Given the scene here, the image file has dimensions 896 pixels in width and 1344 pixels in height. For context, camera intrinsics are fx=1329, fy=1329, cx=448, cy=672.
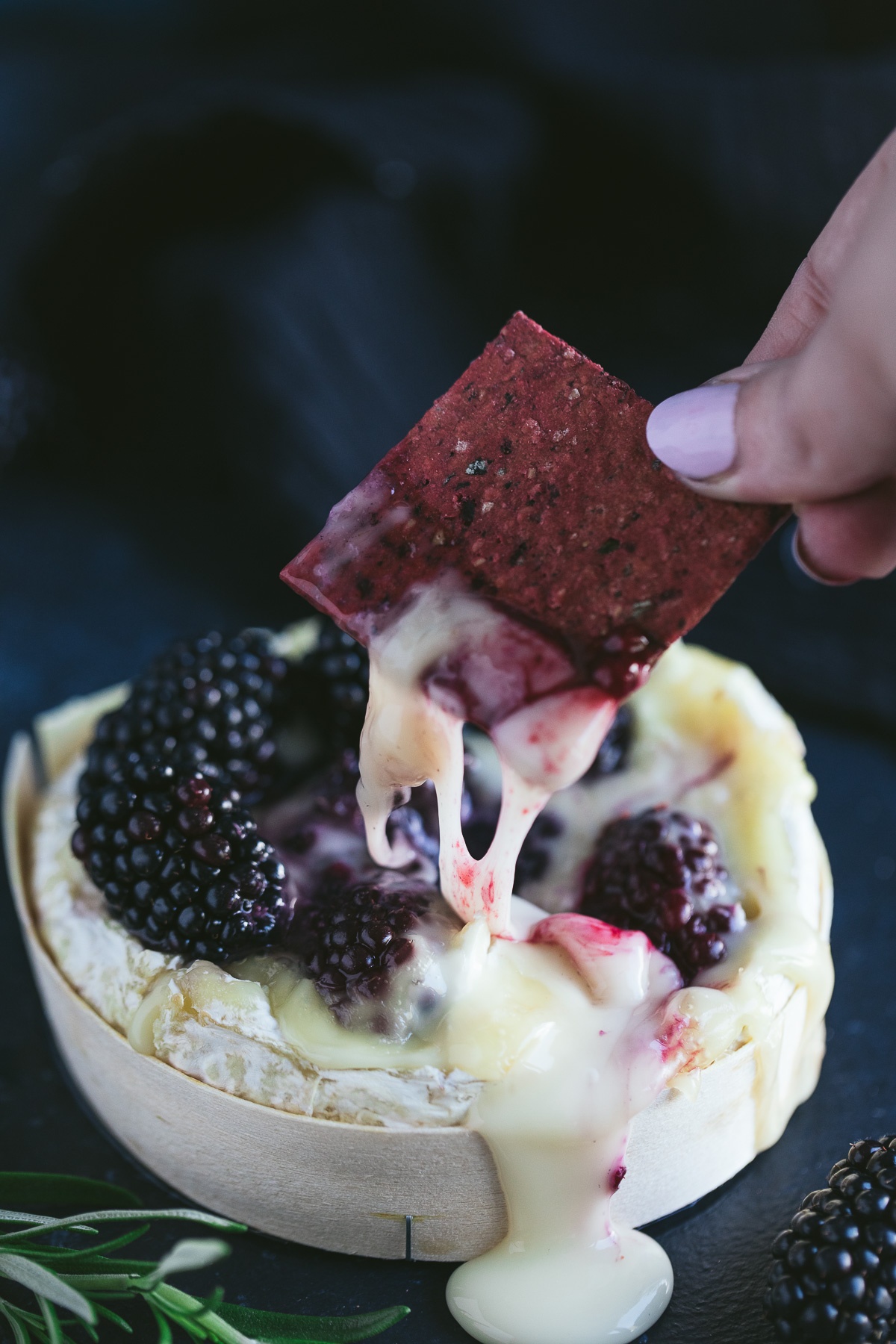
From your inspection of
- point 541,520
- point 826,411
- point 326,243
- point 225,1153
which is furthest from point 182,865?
point 326,243

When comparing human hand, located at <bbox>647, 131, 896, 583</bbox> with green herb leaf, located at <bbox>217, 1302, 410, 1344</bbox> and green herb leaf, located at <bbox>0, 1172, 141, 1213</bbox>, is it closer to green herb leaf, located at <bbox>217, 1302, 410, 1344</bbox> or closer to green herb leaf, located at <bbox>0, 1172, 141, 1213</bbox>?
green herb leaf, located at <bbox>217, 1302, 410, 1344</bbox>

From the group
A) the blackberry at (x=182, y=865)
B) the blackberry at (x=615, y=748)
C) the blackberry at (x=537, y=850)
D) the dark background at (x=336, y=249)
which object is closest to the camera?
the blackberry at (x=182, y=865)

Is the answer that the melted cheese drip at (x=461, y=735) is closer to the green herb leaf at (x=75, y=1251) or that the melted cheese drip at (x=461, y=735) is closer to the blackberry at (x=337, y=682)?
the blackberry at (x=337, y=682)

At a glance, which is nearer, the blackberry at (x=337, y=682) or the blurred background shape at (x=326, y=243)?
the blackberry at (x=337, y=682)

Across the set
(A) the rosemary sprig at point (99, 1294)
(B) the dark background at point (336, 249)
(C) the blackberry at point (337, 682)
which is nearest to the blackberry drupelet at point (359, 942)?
(A) the rosemary sprig at point (99, 1294)

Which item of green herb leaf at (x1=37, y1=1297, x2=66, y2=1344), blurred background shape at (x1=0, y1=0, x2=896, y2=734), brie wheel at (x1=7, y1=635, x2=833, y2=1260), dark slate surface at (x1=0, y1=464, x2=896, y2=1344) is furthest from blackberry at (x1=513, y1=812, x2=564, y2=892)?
blurred background shape at (x1=0, y1=0, x2=896, y2=734)
